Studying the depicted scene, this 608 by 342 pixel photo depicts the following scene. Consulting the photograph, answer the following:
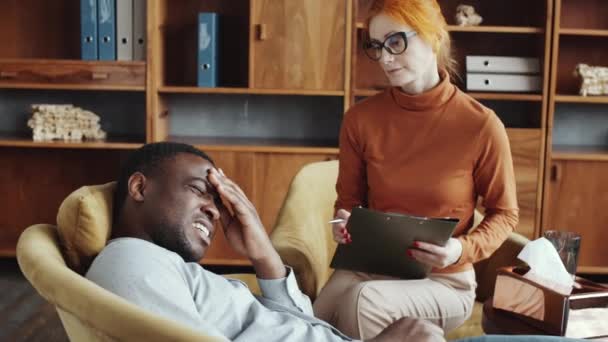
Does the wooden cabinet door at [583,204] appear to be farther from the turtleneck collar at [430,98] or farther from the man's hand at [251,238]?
the man's hand at [251,238]

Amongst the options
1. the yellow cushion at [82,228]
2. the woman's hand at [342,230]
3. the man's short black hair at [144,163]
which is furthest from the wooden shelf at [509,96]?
the yellow cushion at [82,228]

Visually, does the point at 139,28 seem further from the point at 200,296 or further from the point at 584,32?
the point at 200,296

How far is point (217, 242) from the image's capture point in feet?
12.7

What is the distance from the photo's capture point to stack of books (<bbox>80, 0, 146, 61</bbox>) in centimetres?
374

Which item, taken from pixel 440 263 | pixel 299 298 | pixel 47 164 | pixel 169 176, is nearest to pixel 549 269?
pixel 440 263

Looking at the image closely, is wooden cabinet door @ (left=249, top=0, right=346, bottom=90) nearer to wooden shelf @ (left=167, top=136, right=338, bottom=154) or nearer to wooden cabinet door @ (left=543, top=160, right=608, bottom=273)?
wooden shelf @ (left=167, top=136, right=338, bottom=154)

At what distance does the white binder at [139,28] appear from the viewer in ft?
12.4

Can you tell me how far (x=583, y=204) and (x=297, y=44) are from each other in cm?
160

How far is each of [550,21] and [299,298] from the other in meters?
2.52

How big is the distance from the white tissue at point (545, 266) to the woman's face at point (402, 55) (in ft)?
1.87

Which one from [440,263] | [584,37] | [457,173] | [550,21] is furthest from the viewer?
[584,37]

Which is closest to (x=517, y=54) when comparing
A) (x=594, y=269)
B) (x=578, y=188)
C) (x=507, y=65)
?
Result: (x=507, y=65)

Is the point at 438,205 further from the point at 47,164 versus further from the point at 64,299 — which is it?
the point at 47,164

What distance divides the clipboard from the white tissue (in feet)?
0.61
